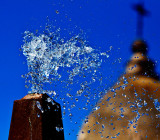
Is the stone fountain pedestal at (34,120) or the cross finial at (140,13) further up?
the cross finial at (140,13)

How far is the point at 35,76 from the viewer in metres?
4.67

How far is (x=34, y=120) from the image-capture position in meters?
3.48

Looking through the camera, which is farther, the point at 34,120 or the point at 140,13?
the point at 140,13

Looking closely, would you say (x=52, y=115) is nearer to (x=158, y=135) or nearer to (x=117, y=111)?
(x=158, y=135)

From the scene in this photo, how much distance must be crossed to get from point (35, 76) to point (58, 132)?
128cm

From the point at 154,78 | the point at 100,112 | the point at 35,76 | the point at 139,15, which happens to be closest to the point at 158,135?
the point at 154,78

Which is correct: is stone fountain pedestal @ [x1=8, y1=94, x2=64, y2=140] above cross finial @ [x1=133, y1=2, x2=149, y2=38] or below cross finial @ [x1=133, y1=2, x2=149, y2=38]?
below

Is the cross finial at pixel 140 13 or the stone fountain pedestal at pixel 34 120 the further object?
the cross finial at pixel 140 13

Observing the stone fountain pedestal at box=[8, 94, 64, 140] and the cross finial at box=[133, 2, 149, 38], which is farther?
the cross finial at box=[133, 2, 149, 38]

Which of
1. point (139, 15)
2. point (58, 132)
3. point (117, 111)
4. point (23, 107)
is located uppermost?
point (139, 15)

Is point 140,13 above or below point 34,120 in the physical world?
above

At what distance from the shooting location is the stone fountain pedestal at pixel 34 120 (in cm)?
341

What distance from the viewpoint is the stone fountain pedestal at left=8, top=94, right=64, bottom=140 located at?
3412 mm

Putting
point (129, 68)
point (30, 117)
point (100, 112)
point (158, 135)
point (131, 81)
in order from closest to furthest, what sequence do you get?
point (30, 117)
point (158, 135)
point (129, 68)
point (131, 81)
point (100, 112)
